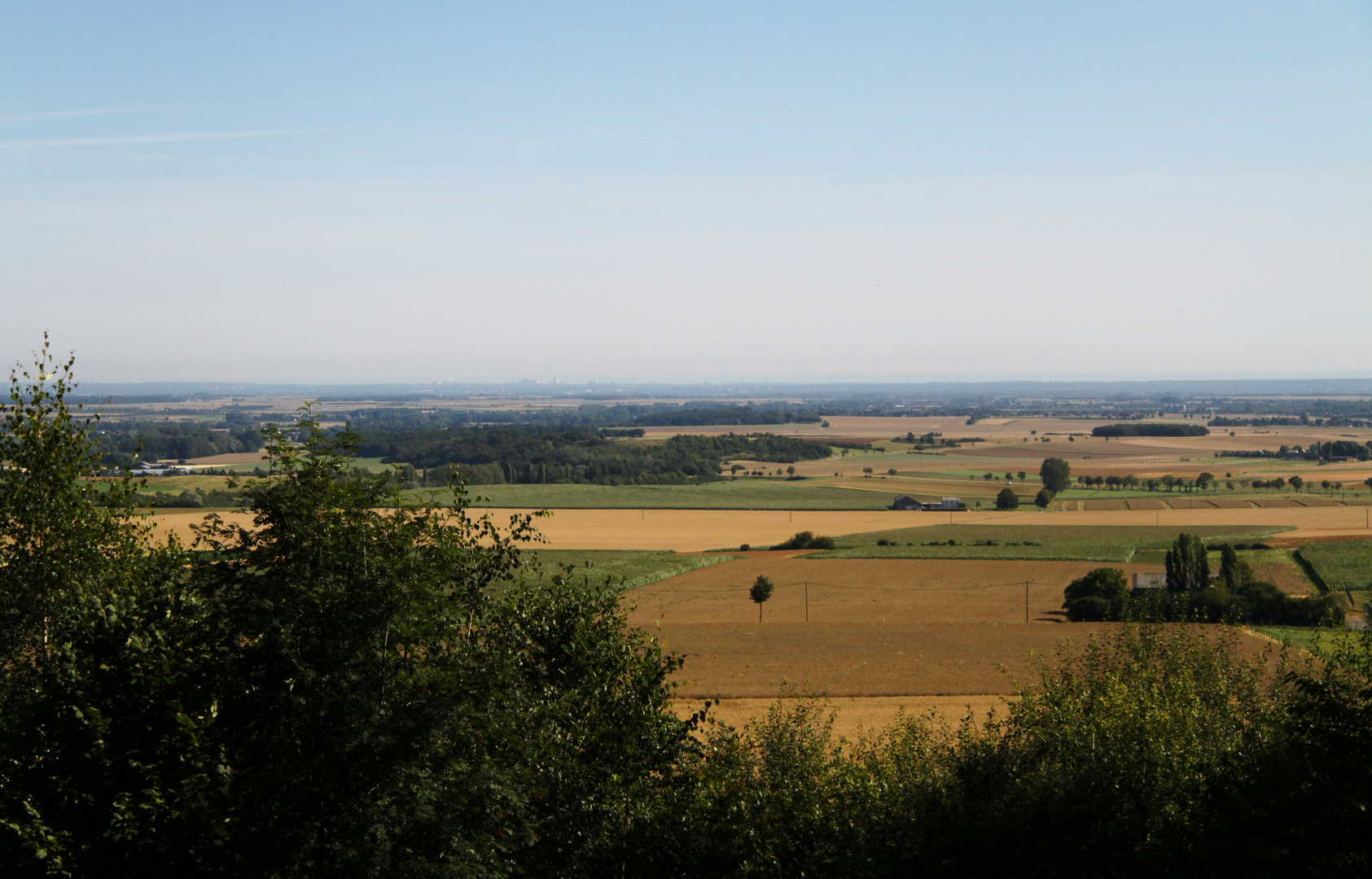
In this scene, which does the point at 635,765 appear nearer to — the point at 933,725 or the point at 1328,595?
the point at 933,725

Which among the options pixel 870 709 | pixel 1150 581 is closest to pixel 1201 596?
pixel 1150 581

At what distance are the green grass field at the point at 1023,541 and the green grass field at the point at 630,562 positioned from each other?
28.8 ft

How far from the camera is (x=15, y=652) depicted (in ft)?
50.5

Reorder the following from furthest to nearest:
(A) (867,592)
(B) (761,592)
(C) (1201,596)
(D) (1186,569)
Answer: (A) (867,592) < (B) (761,592) < (D) (1186,569) < (C) (1201,596)

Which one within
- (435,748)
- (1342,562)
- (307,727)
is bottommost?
(1342,562)

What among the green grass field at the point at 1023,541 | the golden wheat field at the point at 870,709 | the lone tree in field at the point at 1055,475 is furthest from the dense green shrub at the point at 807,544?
the lone tree in field at the point at 1055,475

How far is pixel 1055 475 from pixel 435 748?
111 meters

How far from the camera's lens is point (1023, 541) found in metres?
73.0

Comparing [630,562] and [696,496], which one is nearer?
[630,562]

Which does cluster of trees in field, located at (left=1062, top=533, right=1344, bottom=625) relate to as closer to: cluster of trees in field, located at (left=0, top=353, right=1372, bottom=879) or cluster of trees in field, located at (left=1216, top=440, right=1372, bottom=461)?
cluster of trees in field, located at (left=0, top=353, right=1372, bottom=879)

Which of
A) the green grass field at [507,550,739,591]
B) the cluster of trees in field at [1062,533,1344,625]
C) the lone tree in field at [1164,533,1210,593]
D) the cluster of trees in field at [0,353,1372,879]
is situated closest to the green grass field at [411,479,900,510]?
the green grass field at [507,550,739,591]

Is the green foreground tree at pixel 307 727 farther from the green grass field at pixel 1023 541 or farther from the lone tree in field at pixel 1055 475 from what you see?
the lone tree in field at pixel 1055 475

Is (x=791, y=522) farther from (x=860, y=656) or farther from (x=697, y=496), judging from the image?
(x=860, y=656)

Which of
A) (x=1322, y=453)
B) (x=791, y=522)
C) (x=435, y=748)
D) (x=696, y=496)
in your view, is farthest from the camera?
(x=1322, y=453)
